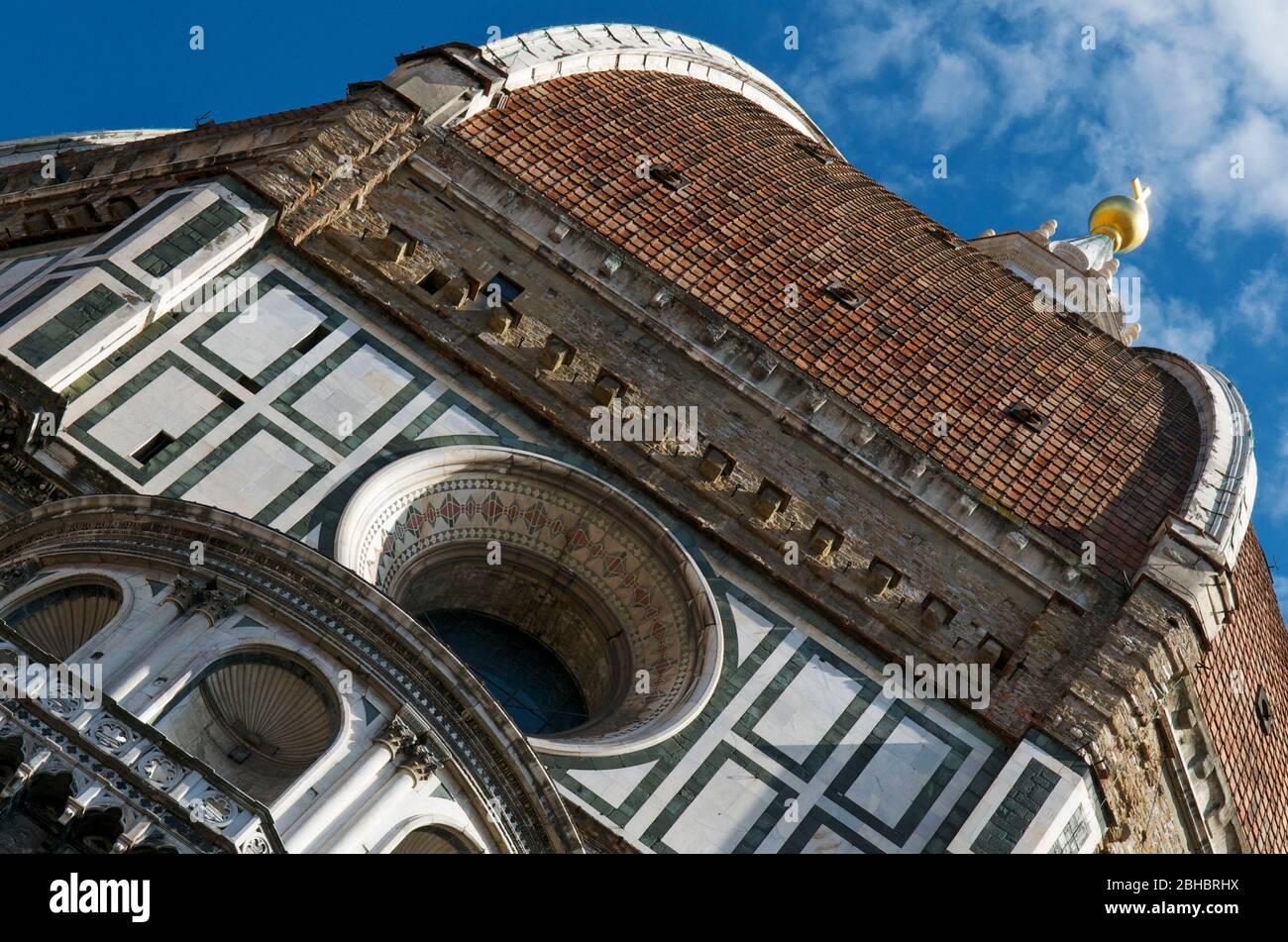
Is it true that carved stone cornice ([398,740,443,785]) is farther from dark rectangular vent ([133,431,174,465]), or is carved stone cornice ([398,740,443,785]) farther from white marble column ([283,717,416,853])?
dark rectangular vent ([133,431,174,465])

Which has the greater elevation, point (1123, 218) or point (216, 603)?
point (1123, 218)

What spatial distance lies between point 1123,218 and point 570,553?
25633mm

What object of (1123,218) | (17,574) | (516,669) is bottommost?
(17,574)

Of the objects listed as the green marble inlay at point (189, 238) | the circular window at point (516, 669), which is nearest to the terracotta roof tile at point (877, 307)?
the green marble inlay at point (189, 238)

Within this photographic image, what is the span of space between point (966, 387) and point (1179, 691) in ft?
17.3

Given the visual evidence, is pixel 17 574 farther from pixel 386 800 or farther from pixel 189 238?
pixel 189 238

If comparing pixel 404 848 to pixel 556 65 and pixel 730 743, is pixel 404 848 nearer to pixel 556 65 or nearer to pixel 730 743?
pixel 730 743

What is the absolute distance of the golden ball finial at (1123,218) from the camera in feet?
139

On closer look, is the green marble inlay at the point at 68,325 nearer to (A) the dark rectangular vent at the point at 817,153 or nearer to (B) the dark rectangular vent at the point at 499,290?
(B) the dark rectangular vent at the point at 499,290

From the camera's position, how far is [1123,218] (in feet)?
139

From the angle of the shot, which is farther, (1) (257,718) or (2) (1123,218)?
(2) (1123,218)

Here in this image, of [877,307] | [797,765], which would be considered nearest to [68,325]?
[797,765]

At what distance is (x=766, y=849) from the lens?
1764 cm

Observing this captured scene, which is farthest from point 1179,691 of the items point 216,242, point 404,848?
point 216,242
